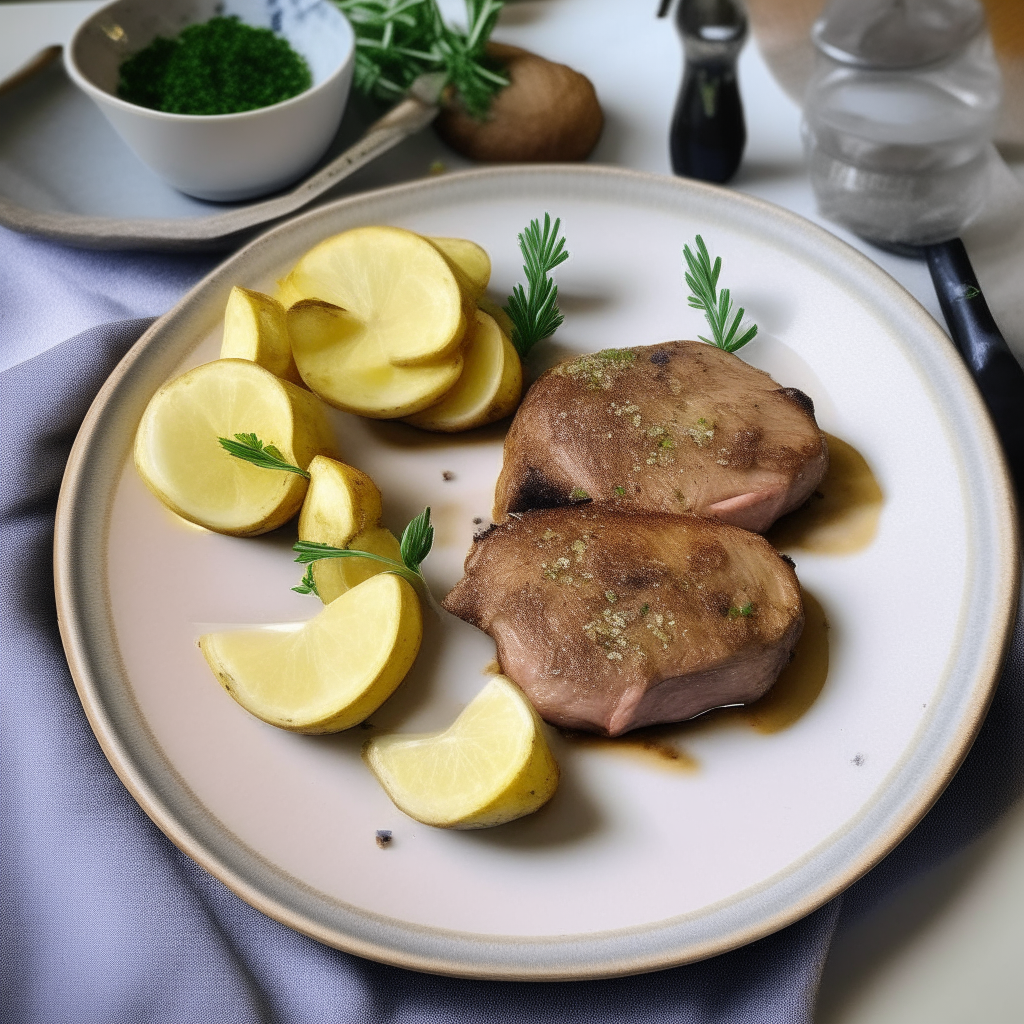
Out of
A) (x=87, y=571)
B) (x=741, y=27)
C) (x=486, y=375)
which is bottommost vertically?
(x=87, y=571)

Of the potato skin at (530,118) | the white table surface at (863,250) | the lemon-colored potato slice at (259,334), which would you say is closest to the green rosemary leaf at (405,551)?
the lemon-colored potato slice at (259,334)

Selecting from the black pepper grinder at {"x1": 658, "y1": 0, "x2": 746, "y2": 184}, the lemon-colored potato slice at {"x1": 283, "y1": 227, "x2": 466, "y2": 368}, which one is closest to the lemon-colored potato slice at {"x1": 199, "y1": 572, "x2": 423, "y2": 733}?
the lemon-colored potato slice at {"x1": 283, "y1": 227, "x2": 466, "y2": 368}

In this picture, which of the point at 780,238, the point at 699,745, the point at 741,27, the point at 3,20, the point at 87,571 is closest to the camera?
the point at 699,745

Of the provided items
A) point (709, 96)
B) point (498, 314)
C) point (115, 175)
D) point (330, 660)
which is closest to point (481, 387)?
point (498, 314)

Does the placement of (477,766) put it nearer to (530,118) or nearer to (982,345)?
(982,345)

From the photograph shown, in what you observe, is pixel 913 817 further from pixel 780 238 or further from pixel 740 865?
pixel 780 238

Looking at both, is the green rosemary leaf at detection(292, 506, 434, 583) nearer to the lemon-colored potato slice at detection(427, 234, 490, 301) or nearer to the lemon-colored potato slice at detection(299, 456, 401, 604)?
the lemon-colored potato slice at detection(299, 456, 401, 604)

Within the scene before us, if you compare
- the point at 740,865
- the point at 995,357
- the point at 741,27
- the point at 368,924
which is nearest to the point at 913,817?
the point at 740,865

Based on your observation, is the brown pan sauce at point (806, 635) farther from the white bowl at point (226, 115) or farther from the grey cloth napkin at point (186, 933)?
the white bowl at point (226, 115)
